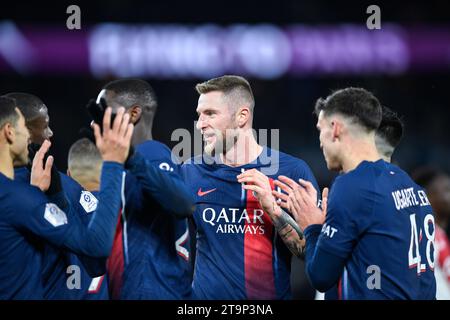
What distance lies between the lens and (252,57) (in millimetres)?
12656

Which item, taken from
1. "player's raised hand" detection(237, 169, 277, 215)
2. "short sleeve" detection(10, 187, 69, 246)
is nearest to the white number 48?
"player's raised hand" detection(237, 169, 277, 215)

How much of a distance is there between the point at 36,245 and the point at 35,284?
0.70 ft

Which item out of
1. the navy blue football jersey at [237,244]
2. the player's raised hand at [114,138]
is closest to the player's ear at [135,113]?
the player's raised hand at [114,138]

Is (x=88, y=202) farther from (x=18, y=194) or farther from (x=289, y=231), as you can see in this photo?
(x=289, y=231)

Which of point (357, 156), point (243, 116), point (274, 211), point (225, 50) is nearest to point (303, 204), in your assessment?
point (274, 211)

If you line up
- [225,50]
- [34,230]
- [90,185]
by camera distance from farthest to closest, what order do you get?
[225,50] < [90,185] < [34,230]

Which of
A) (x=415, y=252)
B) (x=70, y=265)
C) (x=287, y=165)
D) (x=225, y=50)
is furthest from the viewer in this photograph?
(x=225, y=50)

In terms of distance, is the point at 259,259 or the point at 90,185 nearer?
the point at 259,259

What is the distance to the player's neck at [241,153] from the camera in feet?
16.5

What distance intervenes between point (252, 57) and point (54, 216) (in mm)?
9046

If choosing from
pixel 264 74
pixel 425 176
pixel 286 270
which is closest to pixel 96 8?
pixel 264 74

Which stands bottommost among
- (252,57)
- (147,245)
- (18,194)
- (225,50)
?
(147,245)

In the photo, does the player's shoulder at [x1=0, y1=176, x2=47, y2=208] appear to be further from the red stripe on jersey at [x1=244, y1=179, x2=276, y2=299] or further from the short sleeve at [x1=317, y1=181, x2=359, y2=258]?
the short sleeve at [x1=317, y1=181, x2=359, y2=258]
